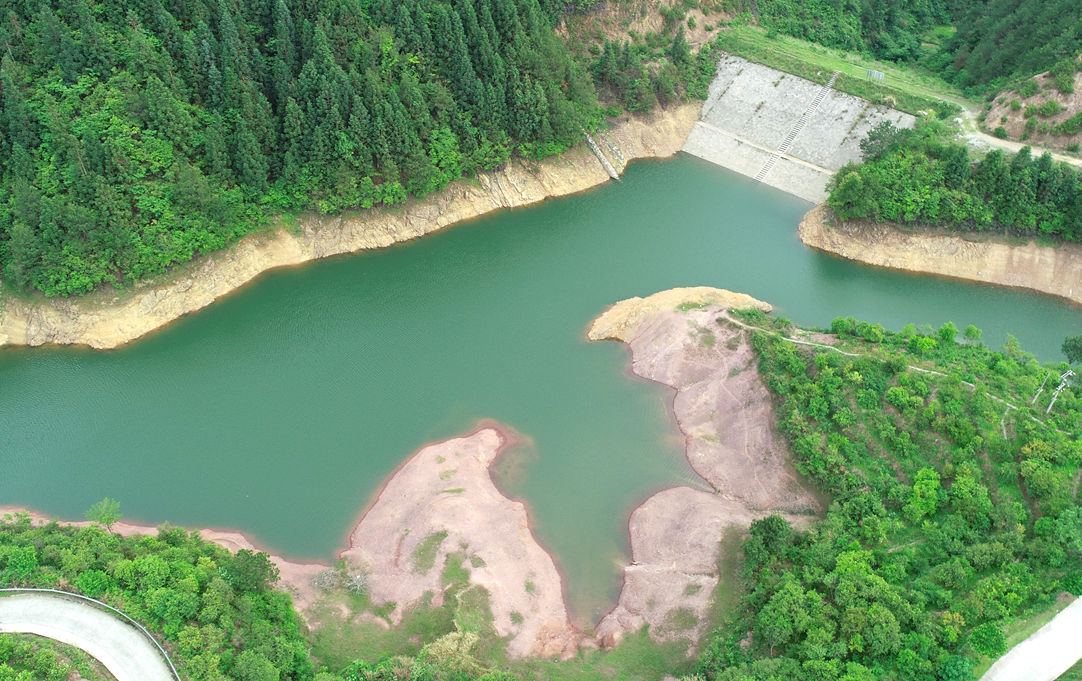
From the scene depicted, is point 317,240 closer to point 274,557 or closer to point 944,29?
point 274,557

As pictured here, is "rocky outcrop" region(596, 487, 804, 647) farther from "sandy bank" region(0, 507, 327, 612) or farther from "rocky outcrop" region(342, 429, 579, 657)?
"sandy bank" region(0, 507, 327, 612)

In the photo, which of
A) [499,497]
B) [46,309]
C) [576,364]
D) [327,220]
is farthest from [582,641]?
[46,309]

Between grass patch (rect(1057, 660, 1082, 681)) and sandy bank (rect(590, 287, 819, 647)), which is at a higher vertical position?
sandy bank (rect(590, 287, 819, 647))

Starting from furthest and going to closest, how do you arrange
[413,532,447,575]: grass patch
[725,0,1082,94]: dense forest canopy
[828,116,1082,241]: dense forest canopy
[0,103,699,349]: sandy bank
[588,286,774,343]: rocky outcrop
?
[725,0,1082,94]: dense forest canopy → [828,116,1082,241]: dense forest canopy → [588,286,774,343]: rocky outcrop → [0,103,699,349]: sandy bank → [413,532,447,575]: grass patch

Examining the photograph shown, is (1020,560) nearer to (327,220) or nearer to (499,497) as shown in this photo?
(499,497)

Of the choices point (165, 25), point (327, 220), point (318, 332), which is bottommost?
point (318, 332)

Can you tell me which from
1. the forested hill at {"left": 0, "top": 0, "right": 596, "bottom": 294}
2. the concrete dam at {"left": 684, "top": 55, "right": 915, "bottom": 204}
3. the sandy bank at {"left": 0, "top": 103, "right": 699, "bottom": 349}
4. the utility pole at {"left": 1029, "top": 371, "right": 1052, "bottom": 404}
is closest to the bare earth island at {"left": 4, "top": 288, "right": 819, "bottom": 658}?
the utility pole at {"left": 1029, "top": 371, "right": 1052, "bottom": 404}

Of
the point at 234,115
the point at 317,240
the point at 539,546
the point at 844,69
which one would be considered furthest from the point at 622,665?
the point at 844,69
